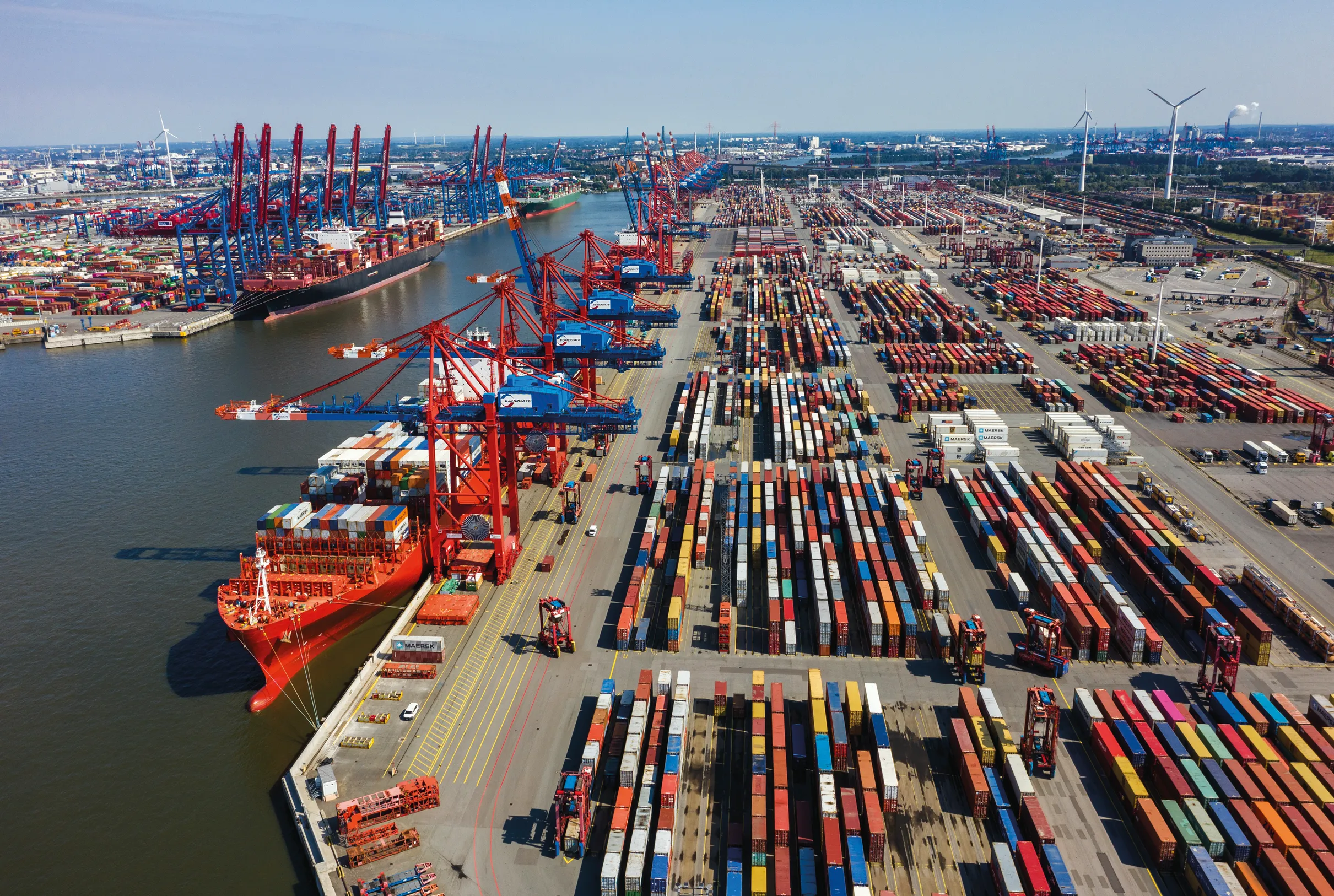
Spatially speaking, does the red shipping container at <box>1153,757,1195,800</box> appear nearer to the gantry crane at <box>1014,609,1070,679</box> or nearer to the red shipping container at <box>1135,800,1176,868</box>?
the red shipping container at <box>1135,800,1176,868</box>

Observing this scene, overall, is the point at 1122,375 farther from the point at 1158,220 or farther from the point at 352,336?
the point at 1158,220

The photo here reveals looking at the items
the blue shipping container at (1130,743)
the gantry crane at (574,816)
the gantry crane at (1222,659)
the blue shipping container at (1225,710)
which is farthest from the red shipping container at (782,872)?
the gantry crane at (1222,659)

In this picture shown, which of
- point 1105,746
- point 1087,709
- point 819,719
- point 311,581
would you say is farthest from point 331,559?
point 1105,746

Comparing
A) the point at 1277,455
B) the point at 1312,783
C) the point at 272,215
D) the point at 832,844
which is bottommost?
the point at 832,844

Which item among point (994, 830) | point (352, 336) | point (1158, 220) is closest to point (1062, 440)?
point (994, 830)

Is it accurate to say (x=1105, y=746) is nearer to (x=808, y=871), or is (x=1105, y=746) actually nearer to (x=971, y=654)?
(x=971, y=654)

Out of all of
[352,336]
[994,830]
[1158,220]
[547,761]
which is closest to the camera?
[994,830]

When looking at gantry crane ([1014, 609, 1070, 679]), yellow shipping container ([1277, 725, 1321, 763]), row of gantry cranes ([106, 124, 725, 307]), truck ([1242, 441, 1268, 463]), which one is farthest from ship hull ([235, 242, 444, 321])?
yellow shipping container ([1277, 725, 1321, 763])
